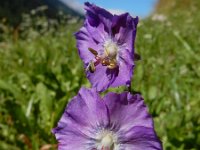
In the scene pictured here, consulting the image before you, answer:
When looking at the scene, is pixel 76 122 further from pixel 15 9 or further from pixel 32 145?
pixel 15 9

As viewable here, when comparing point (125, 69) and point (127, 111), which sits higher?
point (125, 69)

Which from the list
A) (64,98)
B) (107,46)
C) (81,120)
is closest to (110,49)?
(107,46)

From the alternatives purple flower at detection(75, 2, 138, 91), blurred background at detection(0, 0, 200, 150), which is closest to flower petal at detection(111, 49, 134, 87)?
purple flower at detection(75, 2, 138, 91)

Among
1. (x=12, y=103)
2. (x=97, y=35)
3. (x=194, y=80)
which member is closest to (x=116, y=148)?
(x=97, y=35)

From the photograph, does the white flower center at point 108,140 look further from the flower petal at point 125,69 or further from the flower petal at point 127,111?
the flower petal at point 125,69

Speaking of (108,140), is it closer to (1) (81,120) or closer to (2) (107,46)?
(1) (81,120)

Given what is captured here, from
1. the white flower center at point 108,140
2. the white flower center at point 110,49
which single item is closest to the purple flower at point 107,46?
the white flower center at point 110,49

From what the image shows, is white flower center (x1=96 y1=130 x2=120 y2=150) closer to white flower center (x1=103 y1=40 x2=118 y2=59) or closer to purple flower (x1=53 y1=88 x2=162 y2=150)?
purple flower (x1=53 y1=88 x2=162 y2=150)
